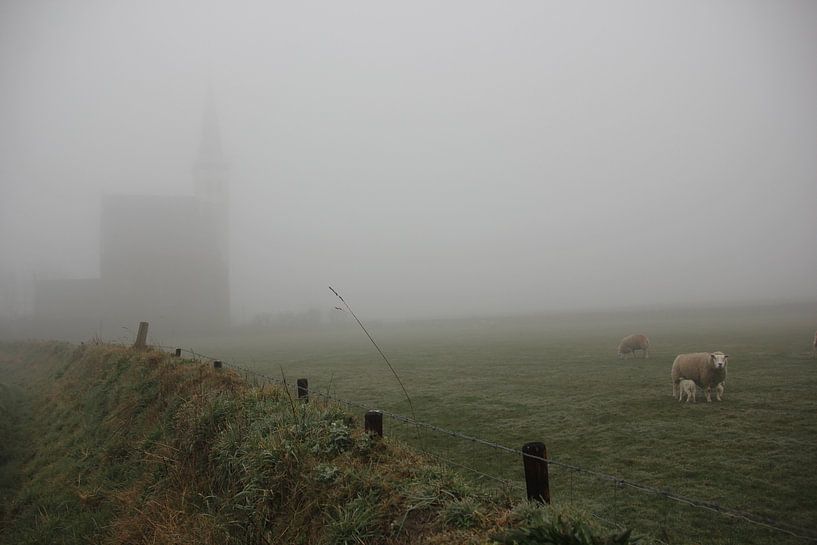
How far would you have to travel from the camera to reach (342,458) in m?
5.16

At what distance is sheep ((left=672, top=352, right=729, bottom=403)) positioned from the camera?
41.1 ft

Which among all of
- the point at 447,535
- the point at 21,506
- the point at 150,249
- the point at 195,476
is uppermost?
the point at 150,249

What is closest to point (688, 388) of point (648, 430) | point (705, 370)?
point (705, 370)

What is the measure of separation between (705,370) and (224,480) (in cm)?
1301

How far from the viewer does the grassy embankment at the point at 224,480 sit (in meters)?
4.06

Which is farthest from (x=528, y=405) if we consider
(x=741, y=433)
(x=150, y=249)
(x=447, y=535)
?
(x=150, y=249)

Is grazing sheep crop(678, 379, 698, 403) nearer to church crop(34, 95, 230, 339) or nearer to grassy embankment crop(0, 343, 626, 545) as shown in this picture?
grassy embankment crop(0, 343, 626, 545)

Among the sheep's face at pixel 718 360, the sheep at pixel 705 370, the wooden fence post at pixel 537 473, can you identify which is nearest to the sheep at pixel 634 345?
the sheep at pixel 705 370

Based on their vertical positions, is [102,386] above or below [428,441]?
above

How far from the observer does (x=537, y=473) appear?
12.2 ft

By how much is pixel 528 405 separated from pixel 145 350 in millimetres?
11948

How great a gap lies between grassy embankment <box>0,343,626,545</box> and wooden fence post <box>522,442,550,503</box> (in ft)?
0.80

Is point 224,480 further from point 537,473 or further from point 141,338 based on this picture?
point 141,338

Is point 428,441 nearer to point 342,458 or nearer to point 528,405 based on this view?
point 528,405
